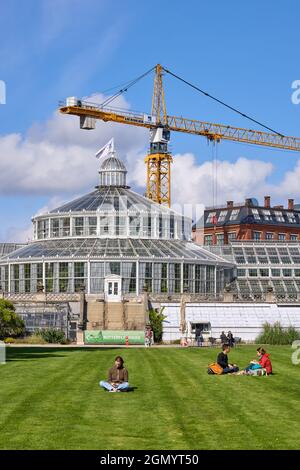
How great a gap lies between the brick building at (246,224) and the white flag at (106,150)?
51.5 m

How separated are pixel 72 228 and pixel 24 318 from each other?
76.2ft

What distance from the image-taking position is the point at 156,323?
79.8 metres

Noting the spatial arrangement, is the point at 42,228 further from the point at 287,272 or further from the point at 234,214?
the point at 234,214

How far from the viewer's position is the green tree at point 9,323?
73.2m

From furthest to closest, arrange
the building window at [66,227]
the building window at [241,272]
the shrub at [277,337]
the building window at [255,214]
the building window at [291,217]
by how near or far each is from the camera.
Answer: the building window at [291,217] < the building window at [255,214] < the building window at [241,272] < the building window at [66,227] < the shrub at [277,337]

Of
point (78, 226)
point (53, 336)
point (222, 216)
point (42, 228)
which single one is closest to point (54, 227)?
point (42, 228)

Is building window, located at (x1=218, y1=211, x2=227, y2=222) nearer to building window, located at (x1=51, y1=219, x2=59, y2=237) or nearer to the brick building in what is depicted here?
the brick building

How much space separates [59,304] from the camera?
82938mm

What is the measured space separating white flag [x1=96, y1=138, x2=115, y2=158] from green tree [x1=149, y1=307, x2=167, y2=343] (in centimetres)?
3441

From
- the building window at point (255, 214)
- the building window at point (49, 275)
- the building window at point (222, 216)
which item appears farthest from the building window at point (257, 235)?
the building window at point (49, 275)

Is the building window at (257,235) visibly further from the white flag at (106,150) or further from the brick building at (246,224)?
the white flag at (106,150)

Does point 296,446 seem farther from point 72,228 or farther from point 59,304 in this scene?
point 72,228

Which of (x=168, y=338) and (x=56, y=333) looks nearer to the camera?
(x=56, y=333)

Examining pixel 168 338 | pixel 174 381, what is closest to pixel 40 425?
pixel 174 381
